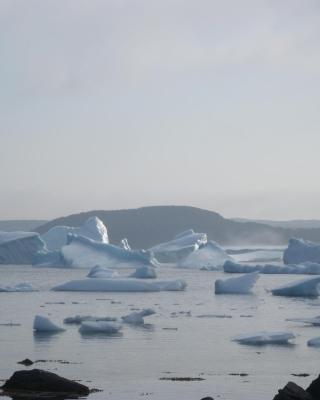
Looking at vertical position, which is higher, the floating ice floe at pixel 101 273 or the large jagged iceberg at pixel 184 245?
the large jagged iceberg at pixel 184 245

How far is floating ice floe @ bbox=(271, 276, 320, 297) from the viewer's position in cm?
3106

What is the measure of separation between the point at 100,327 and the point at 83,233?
33297mm

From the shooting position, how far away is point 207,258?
181 ft

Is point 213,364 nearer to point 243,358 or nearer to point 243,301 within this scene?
point 243,358

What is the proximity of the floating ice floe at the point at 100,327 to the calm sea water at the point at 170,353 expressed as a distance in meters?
0.29

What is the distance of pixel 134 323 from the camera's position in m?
20.7

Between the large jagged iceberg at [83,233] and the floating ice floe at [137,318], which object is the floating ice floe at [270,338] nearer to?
the floating ice floe at [137,318]

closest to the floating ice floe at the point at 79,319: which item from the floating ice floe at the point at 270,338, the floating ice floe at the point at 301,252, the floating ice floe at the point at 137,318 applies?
the floating ice floe at the point at 137,318

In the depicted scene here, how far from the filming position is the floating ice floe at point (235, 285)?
33.5 meters

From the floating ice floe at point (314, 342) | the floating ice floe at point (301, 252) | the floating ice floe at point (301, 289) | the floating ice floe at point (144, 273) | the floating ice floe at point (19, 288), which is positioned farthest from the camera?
the floating ice floe at point (301, 252)

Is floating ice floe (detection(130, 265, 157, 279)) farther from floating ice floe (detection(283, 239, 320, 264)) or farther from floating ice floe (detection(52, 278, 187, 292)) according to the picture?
floating ice floe (detection(283, 239, 320, 264))

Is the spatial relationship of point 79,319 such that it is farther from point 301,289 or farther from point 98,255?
point 98,255

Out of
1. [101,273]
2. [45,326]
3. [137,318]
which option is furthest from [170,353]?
[101,273]

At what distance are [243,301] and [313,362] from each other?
15.2 m
